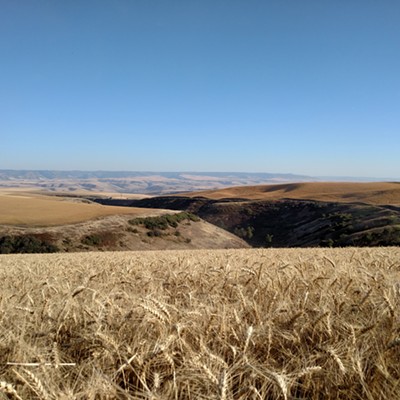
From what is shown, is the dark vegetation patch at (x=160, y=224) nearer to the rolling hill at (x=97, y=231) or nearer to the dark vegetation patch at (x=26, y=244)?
the rolling hill at (x=97, y=231)

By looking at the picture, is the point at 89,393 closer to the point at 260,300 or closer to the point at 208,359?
the point at 208,359

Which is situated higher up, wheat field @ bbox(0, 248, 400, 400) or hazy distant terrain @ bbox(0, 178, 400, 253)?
wheat field @ bbox(0, 248, 400, 400)

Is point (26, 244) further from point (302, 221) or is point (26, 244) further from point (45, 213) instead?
point (302, 221)

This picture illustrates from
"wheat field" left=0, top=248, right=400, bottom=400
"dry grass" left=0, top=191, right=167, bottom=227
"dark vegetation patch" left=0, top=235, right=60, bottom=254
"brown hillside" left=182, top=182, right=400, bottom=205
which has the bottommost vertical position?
"dark vegetation patch" left=0, top=235, right=60, bottom=254

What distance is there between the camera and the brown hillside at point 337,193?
87562mm

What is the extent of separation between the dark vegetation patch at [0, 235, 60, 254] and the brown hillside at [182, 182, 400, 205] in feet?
226

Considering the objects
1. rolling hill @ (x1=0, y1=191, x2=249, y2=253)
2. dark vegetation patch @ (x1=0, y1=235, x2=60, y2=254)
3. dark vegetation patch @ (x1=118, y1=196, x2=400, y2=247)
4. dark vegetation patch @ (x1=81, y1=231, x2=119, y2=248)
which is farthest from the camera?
dark vegetation patch @ (x1=81, y1=231, x2=119, y2=248)

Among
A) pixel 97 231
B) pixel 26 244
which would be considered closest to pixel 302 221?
pixel 97 231

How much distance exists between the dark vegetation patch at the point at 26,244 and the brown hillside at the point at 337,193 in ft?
226

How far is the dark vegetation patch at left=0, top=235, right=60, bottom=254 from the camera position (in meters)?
40.7

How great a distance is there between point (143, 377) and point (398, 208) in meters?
68.1

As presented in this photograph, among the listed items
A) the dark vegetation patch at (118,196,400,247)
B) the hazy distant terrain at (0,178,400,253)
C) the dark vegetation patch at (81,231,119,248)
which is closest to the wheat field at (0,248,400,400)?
the hazy distant terrain at (0,178,400,253)

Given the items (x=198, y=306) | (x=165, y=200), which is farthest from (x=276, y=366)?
(x=165, y=200)

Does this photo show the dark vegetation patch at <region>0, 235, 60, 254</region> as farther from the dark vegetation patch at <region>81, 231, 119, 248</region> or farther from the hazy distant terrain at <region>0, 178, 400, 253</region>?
the dark vegetation patch at <region>81, 231, 119, 248</region>
